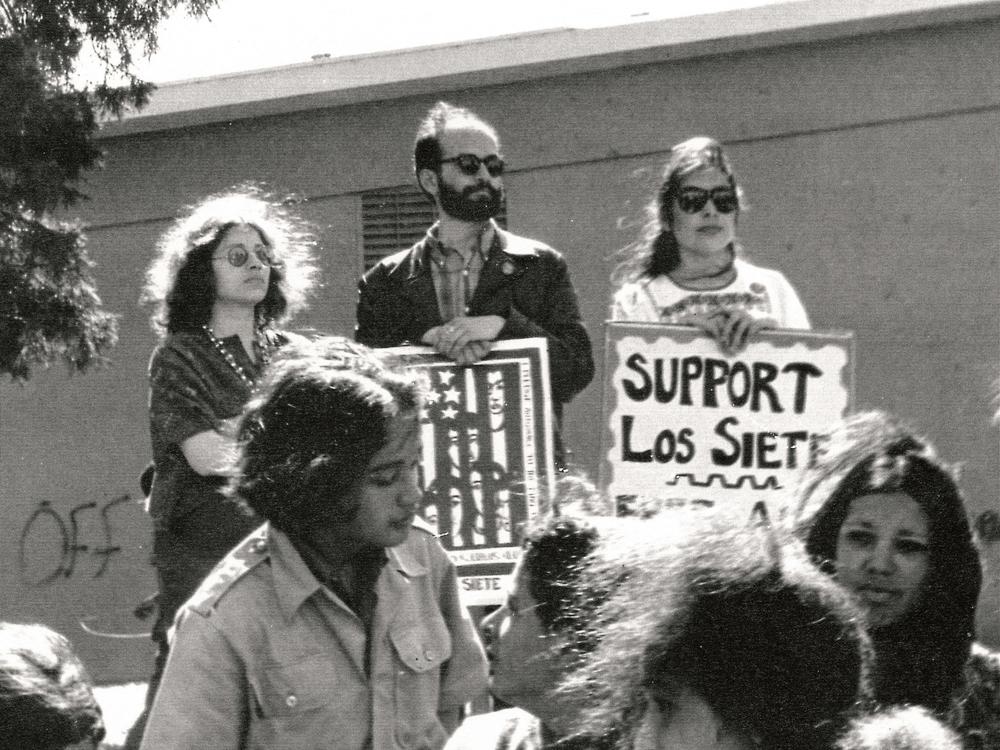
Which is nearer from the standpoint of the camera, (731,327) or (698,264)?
(731,327)

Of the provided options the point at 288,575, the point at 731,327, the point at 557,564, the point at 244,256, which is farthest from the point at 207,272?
the point at 557,564

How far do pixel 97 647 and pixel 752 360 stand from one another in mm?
6501

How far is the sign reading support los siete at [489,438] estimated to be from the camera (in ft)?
15.8

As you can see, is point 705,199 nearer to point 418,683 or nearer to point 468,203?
point 468,203

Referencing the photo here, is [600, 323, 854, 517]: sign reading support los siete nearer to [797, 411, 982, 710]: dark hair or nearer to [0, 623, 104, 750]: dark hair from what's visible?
[797, 411, 982, 710]: dark hair

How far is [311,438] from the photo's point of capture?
309 centimetres

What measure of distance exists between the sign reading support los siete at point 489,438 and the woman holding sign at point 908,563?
1.53 meters

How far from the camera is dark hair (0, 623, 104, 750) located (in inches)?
98.3

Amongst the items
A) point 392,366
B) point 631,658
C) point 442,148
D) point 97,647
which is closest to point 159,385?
point 442,148

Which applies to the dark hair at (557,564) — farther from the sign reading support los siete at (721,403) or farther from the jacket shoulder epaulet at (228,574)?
the sign reading support los siete at (721,403)

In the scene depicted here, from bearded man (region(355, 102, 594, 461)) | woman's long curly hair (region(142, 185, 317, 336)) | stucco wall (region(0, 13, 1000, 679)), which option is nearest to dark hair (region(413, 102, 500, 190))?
bearded man (region(355, 102, 594, 461))

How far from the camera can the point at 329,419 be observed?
122 inches

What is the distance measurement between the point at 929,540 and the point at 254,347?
2234mm

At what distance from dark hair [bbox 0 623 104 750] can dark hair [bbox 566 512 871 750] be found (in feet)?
2.75
